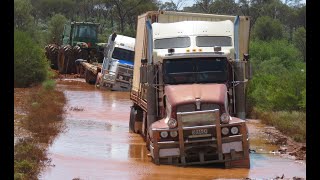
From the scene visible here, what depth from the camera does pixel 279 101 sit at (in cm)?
3044

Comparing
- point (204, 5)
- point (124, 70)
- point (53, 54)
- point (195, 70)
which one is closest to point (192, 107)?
point (195, 70)

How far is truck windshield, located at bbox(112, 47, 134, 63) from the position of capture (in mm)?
37000

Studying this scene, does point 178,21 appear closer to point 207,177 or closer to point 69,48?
point 207,177

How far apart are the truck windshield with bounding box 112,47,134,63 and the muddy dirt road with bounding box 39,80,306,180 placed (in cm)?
997

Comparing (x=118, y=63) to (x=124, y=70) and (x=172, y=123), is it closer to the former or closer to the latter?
(x=124, y=70)

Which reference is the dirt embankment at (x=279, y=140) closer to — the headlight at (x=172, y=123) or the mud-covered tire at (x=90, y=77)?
the headlight at (x=172, y=123)

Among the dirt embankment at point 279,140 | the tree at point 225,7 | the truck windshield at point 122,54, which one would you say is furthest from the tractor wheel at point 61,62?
the tree at point 225,7

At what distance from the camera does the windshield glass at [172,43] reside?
17.5 meters

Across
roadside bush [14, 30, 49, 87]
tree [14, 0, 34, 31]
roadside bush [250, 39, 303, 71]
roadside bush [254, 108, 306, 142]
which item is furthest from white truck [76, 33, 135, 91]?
tree [14, 0, 34, 31]

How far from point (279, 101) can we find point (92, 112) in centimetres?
766

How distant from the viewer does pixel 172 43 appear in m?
17.7

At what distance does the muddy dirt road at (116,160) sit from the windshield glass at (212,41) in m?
2.90

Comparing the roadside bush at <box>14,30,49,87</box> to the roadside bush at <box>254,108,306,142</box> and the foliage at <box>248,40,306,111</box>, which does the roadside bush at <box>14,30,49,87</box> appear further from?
the roadside bush at <box>254,108,306,142</box>

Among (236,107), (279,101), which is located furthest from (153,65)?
(279,101)
